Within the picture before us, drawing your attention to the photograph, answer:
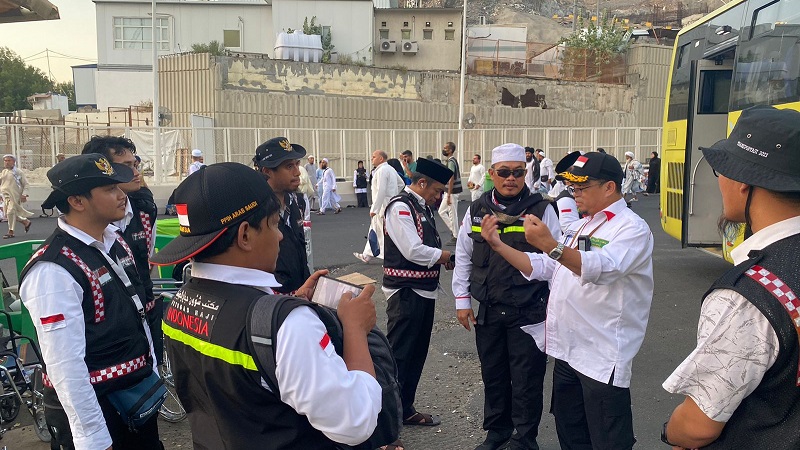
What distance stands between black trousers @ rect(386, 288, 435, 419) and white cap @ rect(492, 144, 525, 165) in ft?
3.96

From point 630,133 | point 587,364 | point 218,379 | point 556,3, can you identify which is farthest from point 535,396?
point 556,3

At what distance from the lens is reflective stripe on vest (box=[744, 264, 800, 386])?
1726mm

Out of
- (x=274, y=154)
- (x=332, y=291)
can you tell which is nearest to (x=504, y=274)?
(x=274, y=154)

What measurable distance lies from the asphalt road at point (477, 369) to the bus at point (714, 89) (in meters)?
0.83

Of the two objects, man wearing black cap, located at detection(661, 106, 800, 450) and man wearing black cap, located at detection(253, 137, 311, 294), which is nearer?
man wearing black cap, located at detection(661, 106, 800, 450)

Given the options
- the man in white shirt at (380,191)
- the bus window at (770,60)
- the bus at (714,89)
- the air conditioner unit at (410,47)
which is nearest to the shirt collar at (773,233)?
the bus at (714,89)

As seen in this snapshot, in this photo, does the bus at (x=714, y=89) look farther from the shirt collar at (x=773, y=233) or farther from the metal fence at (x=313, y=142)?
the metal fence at (x=313, y=142)

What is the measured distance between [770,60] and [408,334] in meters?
5.65

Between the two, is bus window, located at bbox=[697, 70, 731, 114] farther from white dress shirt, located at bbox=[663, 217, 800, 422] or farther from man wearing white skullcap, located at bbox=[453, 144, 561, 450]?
white dress shirt, located at bbox=[663, 217, 800, 422]

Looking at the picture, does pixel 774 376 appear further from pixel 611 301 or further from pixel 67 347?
pixel 67 347

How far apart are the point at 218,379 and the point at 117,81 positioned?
39739 mm

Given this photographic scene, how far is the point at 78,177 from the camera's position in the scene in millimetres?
3072

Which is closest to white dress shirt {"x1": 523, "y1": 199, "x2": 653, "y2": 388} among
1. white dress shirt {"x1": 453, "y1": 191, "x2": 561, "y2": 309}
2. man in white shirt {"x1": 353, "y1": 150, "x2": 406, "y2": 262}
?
white dress shirt {"x1": 453, "y1": 191, "x2": 561, "y2": 309}

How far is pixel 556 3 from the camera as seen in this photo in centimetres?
7131
